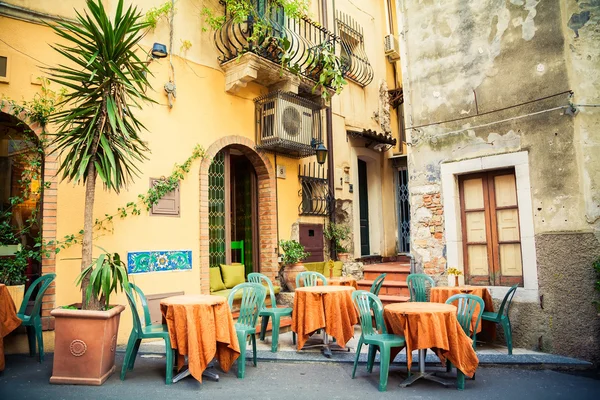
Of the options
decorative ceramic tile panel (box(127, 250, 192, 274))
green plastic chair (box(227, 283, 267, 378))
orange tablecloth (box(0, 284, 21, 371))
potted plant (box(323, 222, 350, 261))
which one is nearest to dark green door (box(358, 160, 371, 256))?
potted plant (box(323, 222, 350, 261))

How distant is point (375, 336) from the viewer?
4633mm

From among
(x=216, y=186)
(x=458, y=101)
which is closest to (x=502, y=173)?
(x=458, y=101)

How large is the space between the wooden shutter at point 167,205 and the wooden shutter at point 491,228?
422 centimetres

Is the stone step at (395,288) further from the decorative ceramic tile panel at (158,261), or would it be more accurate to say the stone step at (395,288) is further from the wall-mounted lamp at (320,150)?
the decorative ceramic tile panel at (158,261)

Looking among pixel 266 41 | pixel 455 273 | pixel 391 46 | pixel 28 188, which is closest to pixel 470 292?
pixel 455 273

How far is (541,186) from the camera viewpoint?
5.79 metres

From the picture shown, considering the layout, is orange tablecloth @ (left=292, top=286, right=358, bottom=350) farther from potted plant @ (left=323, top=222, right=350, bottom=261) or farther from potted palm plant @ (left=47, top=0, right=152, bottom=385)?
potted plant @ (left=323, top=222, right=350, bottom=261)

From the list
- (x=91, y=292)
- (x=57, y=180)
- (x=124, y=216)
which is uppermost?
(x=57, y=180)

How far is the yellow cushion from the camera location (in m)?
7.30

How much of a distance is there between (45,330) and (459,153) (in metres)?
5.93

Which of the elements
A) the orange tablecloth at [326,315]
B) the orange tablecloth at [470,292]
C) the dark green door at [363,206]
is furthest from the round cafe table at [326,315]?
the dark green door at [363,206]

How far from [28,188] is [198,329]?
10.2 feet

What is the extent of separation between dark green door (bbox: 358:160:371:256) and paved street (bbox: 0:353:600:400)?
6.01 m

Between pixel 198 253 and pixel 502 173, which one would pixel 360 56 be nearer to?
pixel 502 173
